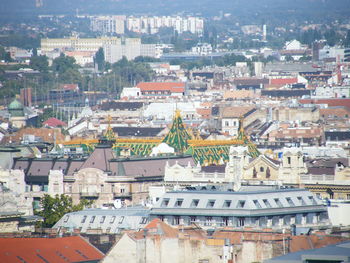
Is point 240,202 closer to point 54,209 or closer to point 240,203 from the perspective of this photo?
point 240,203

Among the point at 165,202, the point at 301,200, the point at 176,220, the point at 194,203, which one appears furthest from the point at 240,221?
the point at 301,200

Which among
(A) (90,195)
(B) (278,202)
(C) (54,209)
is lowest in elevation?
(A) (90,195)

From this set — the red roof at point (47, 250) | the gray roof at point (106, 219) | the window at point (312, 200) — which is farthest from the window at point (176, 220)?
the red roof at point (47, 250)

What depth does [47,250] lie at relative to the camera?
7475cm

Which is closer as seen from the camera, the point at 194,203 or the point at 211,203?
the point at 211,203

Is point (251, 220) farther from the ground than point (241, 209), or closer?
closer

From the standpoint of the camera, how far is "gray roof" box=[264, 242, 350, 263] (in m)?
61.8

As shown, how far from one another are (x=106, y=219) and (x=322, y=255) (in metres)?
27.0

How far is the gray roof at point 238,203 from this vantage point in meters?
83.2

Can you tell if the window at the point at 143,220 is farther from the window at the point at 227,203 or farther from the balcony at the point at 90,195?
the balcony at the point at 90,195

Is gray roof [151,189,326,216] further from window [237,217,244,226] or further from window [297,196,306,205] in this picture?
window [237,217,244,226]

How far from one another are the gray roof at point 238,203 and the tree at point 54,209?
1034 centimetres

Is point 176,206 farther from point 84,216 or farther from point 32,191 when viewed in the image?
point 32,191

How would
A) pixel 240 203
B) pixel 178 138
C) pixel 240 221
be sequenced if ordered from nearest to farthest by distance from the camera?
1. pixel 240 221
2. pixel 240 203
3. pixel 178 138
